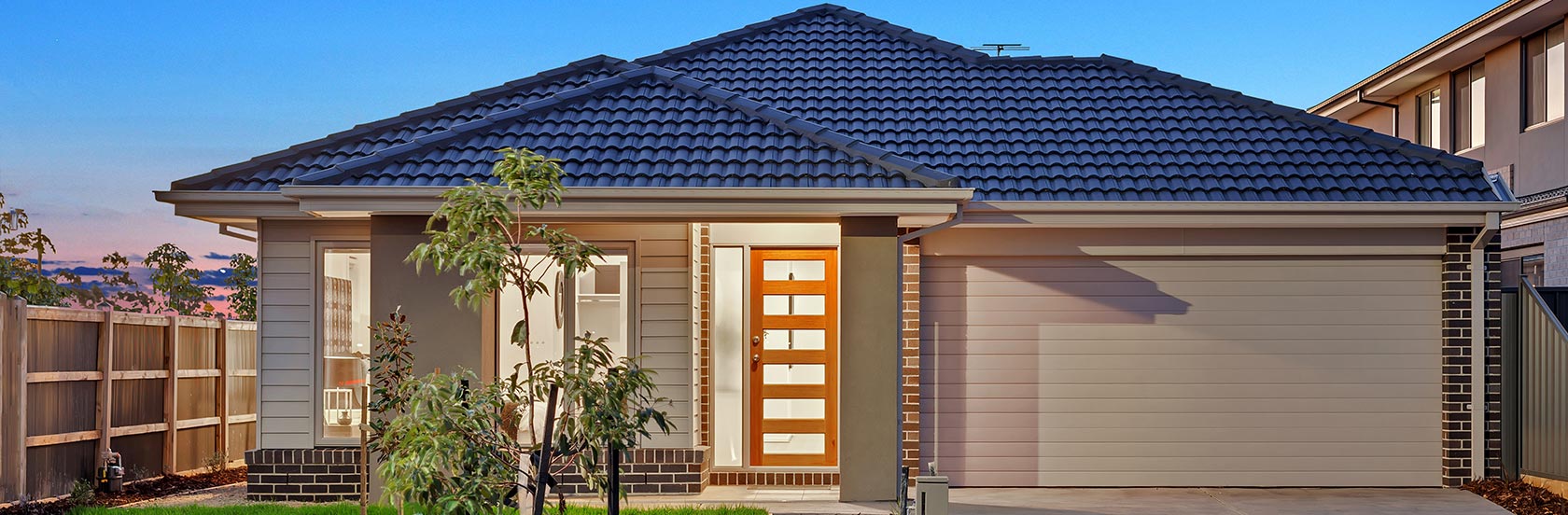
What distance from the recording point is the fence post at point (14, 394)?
32.3 feet

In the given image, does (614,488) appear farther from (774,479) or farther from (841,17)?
(841,17)

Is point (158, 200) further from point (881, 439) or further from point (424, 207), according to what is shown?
point (881, 439)

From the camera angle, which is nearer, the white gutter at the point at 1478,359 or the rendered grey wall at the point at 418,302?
the rendered grey wall at the point at 418,302

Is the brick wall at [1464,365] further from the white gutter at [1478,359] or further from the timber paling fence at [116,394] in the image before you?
the timber paling fence at [116,394]

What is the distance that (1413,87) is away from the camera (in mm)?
20609

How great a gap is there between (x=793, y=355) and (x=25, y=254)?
35.2 feet

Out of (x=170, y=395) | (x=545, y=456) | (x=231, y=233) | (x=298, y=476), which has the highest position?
(x=231, y=233)

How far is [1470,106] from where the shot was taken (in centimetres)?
1881

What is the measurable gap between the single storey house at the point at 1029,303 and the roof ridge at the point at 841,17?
1.95 m

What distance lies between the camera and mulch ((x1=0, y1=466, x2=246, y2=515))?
991 cm

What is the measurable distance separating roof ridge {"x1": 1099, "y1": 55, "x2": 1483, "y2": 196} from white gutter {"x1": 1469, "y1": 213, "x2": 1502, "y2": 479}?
0.82 meters

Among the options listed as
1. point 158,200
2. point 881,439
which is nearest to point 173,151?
point 158,200

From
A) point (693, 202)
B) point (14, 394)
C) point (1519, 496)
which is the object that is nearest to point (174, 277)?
point (14, 394)

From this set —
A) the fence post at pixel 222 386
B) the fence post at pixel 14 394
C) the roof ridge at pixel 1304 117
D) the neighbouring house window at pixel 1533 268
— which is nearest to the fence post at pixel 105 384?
the fence post at pixel 14 394
